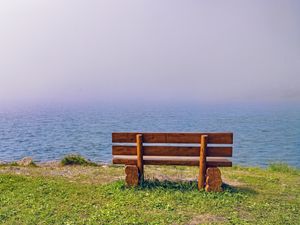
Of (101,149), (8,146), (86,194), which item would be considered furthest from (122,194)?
(8,146)

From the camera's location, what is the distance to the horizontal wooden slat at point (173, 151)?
9.66m

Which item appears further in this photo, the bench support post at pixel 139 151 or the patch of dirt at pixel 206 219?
the bench support post at pixel 139 151

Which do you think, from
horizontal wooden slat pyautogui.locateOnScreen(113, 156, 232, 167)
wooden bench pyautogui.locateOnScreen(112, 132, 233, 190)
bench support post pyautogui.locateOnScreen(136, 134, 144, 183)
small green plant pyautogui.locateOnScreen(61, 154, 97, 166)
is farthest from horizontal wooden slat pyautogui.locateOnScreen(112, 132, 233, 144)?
small green plant pyautogui.locateOnScreen(61, 154, 97, 166)

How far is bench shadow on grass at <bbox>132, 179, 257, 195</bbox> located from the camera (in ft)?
31.7

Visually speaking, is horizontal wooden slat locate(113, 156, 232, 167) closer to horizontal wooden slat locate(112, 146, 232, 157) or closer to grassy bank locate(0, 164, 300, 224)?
horizontal wooden slat locate(112, 146, 232, 157)

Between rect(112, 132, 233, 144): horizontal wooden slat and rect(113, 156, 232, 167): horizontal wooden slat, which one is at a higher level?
rect(112, 132, 233, 144): horizontal wooden slat

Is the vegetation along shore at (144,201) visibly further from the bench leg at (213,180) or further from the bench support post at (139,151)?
the bench support post at (139,151)

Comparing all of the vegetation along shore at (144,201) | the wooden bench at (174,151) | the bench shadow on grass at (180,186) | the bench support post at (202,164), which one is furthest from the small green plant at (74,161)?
the bench support post at (202,164)

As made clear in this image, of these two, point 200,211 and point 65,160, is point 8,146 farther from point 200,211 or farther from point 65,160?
point 200,211

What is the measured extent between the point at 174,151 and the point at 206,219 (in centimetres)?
270

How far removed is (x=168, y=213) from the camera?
7.88 metres

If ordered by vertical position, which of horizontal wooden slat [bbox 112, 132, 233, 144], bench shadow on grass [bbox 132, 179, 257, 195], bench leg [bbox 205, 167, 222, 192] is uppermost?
horizontal wooden slat [bbox 112, 132, 233, 144]

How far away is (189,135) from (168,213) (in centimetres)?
257

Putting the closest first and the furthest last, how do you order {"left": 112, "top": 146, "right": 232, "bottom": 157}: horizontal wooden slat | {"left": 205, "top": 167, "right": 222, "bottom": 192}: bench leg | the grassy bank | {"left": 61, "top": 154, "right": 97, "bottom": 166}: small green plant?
the grassy bank, {"left": 205, "top": 167, "right": 222, "bottom": 192}: bench leg, {"left": 112, "top": 146, "right": 232, "bottom": 157}: horizontal wooden slat, {"left": 61, "top": 154, "right": 97, "bottom": 166}: small green plant
